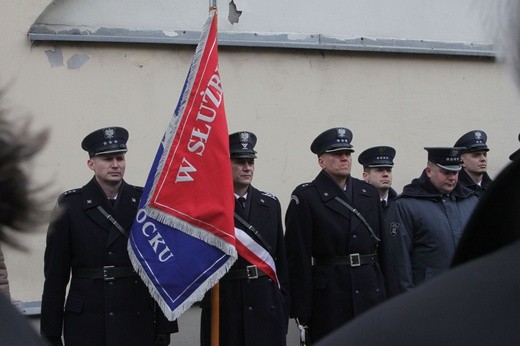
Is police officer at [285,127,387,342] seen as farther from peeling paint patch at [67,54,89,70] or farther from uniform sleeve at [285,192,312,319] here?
peeling paint patch at [67,54,89,70]

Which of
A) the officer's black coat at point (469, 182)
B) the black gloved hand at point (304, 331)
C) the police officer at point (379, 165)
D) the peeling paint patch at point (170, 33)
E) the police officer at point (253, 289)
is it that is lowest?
the black gloved hand at point (304, 331)

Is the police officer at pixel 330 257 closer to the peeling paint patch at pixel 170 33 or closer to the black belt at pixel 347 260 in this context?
the black belt at pixel 347 260

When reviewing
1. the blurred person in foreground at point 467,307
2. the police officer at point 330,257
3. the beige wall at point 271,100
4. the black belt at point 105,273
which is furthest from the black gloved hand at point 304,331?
the blurred person in foreground at point 467,307

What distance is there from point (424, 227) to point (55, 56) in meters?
2.93

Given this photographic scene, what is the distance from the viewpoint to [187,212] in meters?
6.17

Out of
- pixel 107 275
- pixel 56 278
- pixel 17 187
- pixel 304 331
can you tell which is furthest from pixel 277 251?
pixel 17 187

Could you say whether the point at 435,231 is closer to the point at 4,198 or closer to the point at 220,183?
the point at 220,183

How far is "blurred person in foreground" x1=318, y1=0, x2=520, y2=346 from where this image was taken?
3.72ft

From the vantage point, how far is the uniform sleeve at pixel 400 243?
746cm

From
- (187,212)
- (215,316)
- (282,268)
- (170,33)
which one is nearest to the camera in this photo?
(187,212)

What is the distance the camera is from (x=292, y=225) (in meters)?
7.11

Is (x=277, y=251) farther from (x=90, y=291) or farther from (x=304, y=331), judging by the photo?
(x=90, y=291)

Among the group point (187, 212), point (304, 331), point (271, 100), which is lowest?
point (304, 331)

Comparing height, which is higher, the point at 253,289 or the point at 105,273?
the point at 105,273
